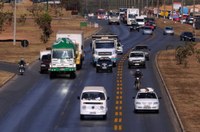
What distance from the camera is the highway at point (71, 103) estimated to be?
139ft

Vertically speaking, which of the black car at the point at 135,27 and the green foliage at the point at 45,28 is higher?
the green foliage at the point at 45,28

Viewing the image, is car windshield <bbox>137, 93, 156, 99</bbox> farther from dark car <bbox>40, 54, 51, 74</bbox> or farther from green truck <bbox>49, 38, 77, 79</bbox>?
dark car <bbox>40, 54, 51, 74</bbox>

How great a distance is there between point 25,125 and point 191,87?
959 inches

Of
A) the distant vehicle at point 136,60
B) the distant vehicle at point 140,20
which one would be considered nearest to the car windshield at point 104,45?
the distant vehicle at point 136,60

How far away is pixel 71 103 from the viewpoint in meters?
53.3

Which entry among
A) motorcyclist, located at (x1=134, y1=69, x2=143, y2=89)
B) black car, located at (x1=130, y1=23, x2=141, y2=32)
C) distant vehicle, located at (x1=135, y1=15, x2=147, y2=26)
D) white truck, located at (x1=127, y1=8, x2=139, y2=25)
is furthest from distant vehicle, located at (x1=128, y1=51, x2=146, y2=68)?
white truck, located at (x1=127, y1=8, x2=139, y2=25)

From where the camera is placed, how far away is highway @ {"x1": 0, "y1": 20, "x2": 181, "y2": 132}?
1670 inches

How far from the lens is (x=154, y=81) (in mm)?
67750

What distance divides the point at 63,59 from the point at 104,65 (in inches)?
319

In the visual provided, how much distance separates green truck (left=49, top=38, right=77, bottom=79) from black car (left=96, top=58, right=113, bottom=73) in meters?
6.54

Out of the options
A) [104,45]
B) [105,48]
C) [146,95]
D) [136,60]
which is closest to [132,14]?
[104,45]

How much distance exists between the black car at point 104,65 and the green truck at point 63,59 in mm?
6539

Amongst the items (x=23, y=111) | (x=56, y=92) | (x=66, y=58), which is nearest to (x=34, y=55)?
(x=66, y=58)

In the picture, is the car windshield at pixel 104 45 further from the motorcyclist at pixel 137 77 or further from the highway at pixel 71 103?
the motorcyclist at pixel 137 77
